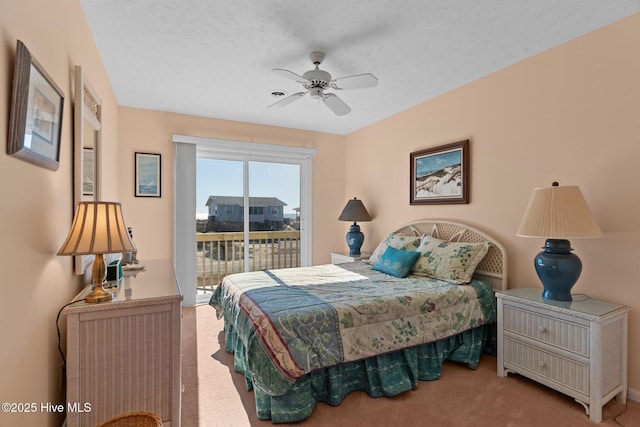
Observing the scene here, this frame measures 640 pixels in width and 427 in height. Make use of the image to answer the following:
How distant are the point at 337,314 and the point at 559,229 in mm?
1542

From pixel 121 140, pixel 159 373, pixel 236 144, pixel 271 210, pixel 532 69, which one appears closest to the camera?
pixel 159 373

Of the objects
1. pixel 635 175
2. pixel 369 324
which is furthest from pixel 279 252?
pixel 635 175

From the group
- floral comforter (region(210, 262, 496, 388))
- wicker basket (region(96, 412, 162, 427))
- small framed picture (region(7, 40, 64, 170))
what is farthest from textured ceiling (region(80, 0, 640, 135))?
wicker basket (region(96, 412, 162, 427))

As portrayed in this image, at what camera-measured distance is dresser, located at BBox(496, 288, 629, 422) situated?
1937mm

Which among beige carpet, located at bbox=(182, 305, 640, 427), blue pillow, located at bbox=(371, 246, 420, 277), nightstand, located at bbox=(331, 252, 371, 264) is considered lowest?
beige carpet, located at bbox=(182, 305, 640, 427)

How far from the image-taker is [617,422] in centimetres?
191

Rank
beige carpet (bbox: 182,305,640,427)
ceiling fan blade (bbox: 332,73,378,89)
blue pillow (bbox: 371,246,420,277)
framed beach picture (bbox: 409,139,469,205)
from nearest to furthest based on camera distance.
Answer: beige carpet (bbox: 182,305,640,427)
ceiling fan blade (bbox: 332,73,378,89)
blue pillow (bbox: 371,246,420,277)
framed beach picture (bbox: 409,139,469,205)

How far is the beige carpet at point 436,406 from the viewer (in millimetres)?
1924

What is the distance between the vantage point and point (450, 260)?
2.91 meters

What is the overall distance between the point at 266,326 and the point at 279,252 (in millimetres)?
3030

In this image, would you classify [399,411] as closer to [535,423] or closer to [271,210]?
[535,423]

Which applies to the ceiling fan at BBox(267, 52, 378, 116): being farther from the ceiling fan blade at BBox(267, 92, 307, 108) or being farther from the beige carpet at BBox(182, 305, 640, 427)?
the beige carpet at BBox(182, 305, 640, 427)

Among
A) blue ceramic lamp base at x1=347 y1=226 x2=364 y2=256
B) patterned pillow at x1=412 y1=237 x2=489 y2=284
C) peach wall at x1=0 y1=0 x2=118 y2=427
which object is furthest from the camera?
blue ceramic lamp base at x1=347 y1=226 x2=364 y2=256

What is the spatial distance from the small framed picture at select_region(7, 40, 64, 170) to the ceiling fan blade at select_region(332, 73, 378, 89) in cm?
174
